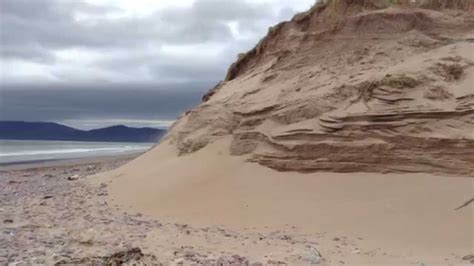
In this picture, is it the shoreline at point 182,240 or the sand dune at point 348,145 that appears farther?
the sand dune at point 348,145

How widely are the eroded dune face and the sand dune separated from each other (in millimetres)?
23

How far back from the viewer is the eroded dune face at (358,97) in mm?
9469

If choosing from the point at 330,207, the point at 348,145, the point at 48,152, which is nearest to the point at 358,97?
the point at 348,145

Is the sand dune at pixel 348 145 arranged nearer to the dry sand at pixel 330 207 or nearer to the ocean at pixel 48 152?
the dry sand at pixel 330 207

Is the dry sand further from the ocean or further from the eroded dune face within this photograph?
the ocean

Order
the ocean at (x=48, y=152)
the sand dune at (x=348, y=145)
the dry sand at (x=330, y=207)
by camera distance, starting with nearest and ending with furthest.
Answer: the dry sand at (x=330, y=207) → the sand dune at (x=348, y=145) → the ocean at (x=48, y=152)

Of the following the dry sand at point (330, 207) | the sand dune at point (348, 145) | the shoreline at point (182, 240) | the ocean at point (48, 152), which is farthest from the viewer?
the ocean at point (48, 152)

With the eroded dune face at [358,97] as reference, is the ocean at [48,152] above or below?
below

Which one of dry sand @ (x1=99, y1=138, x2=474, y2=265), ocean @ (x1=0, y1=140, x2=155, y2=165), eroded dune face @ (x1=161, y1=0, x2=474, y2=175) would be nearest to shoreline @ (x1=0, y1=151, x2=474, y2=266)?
dry sand @ (x1=99, y1=138, x2=474, y2=265)

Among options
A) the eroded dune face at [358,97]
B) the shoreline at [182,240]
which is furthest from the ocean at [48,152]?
the shoreline at [182,240]

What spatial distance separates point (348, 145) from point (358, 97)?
44.7 inches

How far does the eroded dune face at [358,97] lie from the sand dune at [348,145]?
0.02 meters

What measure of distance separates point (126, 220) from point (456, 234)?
192 inches

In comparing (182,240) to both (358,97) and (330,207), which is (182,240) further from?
(358,97)
